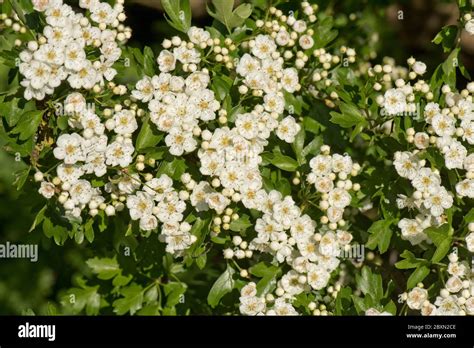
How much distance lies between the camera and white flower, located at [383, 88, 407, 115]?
3326mm

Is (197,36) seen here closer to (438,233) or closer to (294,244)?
(294,244)

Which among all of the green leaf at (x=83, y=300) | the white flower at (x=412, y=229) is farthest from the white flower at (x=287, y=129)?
the green leaf at (x=83, y=300)

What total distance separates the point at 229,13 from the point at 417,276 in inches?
60.9

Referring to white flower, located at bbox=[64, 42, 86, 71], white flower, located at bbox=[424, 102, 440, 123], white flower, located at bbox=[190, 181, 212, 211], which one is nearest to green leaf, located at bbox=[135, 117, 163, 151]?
white flower, located at bbox=[190, 181, 212, 211]

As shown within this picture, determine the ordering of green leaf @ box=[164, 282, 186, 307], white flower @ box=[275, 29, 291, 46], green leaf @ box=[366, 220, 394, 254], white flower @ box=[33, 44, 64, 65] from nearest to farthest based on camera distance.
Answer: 1. white flower @ box=[33, 44, 64, 65]
2. green leaf @ box=[366, 220, 394, 254]
3. white flower @ box=[275, 29, 291, 46]
4. green leaf @ box=[164, 282, 186, 307]

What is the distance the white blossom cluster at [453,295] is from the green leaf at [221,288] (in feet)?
2.81

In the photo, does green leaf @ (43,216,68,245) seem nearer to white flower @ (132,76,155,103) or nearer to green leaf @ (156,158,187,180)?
green leaf @ (156,158,187,180)

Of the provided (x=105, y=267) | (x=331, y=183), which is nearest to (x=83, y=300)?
(x=105, y=267)

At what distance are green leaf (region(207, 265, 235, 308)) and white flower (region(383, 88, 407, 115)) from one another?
3.59 feet

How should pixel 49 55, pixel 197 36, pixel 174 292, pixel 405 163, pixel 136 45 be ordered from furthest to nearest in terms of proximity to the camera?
pixel 136 45, pixel 174 292, pixel 197 36, pixel 405 163, pixel 49 55

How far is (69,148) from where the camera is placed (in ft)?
10.3

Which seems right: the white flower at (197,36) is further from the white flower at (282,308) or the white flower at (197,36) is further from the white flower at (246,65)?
the white flower at (282,308)

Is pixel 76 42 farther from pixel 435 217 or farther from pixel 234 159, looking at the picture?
pixel 435 217

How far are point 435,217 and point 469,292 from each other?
1.23 feet
